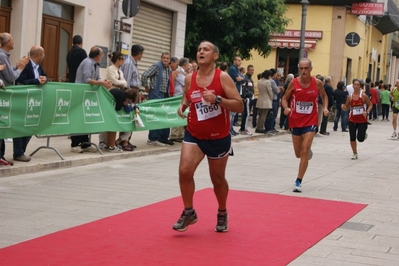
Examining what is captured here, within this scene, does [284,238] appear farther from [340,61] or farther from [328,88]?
[340,61]

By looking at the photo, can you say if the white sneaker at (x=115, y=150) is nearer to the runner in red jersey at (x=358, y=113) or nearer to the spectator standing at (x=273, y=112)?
the runner in red jersey at (x=358, y=113)

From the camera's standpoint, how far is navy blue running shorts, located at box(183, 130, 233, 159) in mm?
7777

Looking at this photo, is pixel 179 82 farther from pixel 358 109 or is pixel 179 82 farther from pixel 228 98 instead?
pixel 228 98

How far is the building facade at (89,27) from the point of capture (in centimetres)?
1722

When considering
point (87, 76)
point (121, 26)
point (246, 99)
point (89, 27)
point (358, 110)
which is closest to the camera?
point (87, 76)

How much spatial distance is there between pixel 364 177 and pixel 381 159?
4158 mm

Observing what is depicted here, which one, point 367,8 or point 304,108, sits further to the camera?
point 367,8

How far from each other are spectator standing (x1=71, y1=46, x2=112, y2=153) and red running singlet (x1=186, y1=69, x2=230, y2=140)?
21.0 feet

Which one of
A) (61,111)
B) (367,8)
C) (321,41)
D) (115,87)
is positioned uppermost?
(367,8)

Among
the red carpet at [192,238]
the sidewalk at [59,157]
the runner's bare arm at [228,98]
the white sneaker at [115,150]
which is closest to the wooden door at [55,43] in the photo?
the sidewalk at [59,157]

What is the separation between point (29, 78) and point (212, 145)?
5462 mm

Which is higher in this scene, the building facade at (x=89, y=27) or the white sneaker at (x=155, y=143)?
the building facade at (x=89, y=27)

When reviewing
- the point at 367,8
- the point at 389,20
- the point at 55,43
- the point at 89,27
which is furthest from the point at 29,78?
the point at 389,20

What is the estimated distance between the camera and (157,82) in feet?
55.0
